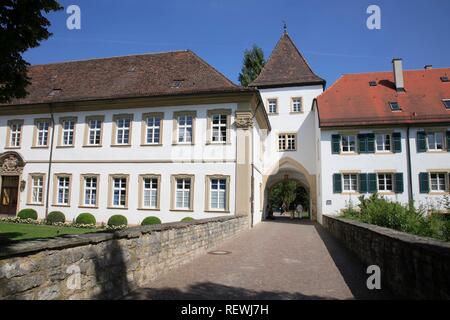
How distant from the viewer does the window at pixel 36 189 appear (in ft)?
75.6

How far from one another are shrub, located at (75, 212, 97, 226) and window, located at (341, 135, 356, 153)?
16.7 meters

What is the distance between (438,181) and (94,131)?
22.2 m

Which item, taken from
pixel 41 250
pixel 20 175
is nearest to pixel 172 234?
pixel 41 250

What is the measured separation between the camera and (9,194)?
2408 centimetres

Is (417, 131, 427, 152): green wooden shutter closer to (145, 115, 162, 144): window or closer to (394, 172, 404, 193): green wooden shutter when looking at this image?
A: (394, 172, 404, 193): green wooden shutter

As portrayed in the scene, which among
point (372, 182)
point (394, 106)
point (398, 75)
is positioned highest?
point (398, 75)

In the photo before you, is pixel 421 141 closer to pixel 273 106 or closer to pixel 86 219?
pixel 273 106

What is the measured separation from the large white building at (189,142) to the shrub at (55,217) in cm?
80

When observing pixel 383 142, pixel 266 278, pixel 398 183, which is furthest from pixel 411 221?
pixel 383 142

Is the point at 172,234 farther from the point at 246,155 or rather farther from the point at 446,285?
the point at 246,155

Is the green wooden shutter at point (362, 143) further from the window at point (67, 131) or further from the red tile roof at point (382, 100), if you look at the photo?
the window at point (67, 131)

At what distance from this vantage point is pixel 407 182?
23250mm
